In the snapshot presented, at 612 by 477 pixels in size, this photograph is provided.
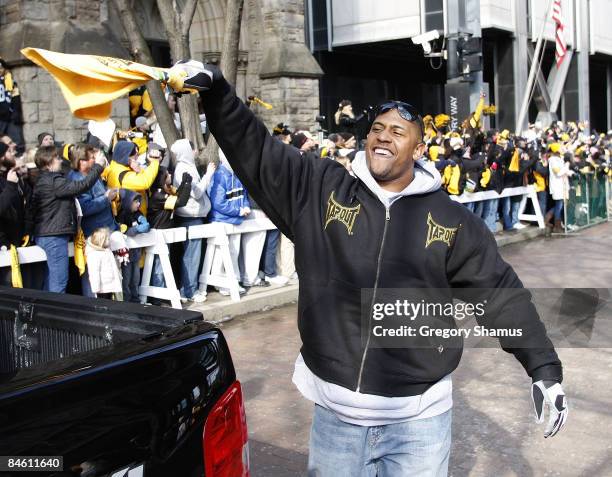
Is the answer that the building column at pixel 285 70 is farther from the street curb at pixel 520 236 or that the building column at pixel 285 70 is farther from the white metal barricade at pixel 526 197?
the street curb at pixel 520 236

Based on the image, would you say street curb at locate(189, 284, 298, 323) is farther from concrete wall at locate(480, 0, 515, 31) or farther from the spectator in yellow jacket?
concrete wall at locate(480, 0, 515, 31)

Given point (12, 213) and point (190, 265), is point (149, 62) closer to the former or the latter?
point (190, 265)

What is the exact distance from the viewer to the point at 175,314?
2.73 m

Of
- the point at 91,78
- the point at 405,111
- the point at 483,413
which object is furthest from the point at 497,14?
the point at 91,78

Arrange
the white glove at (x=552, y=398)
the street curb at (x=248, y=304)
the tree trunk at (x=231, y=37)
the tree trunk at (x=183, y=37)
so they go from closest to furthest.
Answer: the white glove at (x=552, y=398), the street curb at (x=248, y=304), the tree trunk at (x=183, y=37), the tree trunk at (x=231, y=37)

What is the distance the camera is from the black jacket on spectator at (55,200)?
7031 mm

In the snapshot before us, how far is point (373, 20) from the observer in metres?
25.1

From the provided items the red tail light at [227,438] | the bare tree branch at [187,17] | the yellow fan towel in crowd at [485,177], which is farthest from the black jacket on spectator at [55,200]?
the yellow fan towel in crowd at [485,177]

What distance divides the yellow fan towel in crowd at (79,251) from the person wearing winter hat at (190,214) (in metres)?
1.47

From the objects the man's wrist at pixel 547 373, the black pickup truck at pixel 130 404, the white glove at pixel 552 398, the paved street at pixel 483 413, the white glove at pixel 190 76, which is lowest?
the paved street at pixel 483 413

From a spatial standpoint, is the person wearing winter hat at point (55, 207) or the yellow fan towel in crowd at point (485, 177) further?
the yellow fan towel in crowd at point (485, 177)

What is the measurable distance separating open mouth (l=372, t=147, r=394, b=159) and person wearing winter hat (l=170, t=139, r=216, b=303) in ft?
19.7

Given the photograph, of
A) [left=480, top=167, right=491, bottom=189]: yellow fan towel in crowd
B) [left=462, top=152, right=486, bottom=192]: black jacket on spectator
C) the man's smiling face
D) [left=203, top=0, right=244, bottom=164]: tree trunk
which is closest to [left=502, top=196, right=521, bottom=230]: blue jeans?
[left=480, top=167, right=491, bottom=189]: yellow fan towel in crowd

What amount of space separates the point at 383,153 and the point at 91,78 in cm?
110
